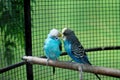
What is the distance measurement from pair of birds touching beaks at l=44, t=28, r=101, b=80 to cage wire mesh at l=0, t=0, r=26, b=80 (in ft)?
1.72

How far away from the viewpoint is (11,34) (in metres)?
2.37

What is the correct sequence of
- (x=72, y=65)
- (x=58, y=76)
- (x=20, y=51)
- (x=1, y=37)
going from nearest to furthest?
(x=72, y=65), (x=1, y=37), (x=20, y=51), (x=58, y=76)

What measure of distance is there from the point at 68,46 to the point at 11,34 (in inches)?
28.3

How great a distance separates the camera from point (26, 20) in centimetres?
200

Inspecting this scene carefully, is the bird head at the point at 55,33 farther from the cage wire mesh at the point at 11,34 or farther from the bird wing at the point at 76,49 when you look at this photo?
the cage wire mesh at the point at 11,34

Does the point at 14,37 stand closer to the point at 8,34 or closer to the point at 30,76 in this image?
the point at 8,34

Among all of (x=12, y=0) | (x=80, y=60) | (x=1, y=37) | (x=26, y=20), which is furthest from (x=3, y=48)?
(x=80, y=60)

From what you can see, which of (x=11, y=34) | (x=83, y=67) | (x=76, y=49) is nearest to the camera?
(x=83, y=67)

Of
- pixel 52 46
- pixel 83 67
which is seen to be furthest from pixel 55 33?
pixel 83 67

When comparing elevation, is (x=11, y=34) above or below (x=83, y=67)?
above

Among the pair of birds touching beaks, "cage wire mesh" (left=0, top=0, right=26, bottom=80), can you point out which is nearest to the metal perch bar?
the pair of birds touching beaks

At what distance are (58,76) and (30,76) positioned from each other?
80cm

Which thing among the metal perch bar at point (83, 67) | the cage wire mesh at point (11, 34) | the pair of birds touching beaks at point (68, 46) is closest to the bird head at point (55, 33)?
the pair of birds touching beaks at point (68, 46)

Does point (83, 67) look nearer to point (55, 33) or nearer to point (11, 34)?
point (55, 33)
